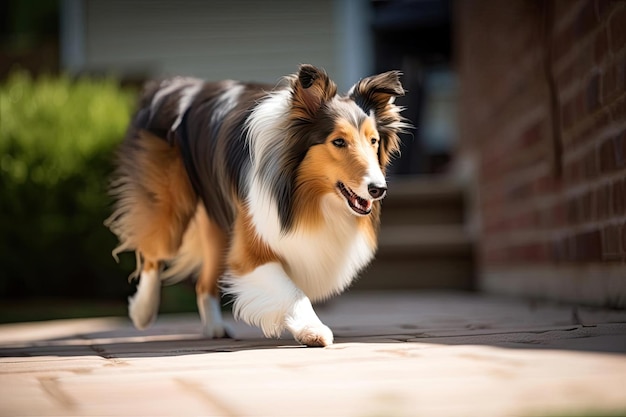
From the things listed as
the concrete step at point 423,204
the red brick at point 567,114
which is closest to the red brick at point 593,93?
the red brick at point 567,114

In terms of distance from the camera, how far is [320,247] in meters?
3.64

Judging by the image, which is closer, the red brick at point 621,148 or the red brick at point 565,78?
the red brick at point 621,148

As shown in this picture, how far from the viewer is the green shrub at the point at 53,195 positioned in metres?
6.43

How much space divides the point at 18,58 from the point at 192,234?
9.77m

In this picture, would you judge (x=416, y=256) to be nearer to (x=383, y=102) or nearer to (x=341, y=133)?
(x=383, y=102)

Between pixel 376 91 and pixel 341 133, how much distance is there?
0.32 m

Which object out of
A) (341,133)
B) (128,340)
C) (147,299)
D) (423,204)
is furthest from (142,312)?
(423,204)

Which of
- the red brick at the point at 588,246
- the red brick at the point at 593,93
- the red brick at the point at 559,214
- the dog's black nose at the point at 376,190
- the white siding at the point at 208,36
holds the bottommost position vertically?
the red brick at the point at 588,246

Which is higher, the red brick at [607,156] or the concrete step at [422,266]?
the red brick at [607,156]

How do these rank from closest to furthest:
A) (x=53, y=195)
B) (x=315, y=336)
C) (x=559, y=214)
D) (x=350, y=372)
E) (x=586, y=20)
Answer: (x=350, y=372), (x=315, y=336), (x=586, y=20), (x=559, y=214), (x=53, y=195)

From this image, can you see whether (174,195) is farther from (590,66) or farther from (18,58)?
(18,58)

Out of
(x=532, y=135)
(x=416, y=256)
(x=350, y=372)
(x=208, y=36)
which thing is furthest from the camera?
(x=208, y=36)

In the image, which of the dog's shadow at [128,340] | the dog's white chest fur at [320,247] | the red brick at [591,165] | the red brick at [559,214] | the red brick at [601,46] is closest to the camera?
the dog's shadow at [128,340]

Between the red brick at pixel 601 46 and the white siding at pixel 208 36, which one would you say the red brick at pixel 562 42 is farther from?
the white siding at pixel 208 36
